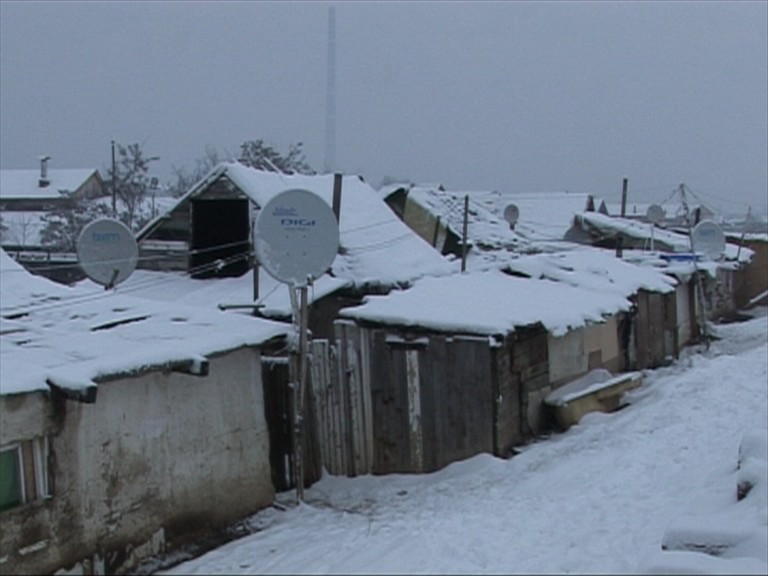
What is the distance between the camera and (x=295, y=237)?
965cm

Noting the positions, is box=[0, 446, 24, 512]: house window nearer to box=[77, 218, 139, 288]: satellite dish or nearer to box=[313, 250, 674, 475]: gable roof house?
box=[313, 250, 674, 475]: gable roof house

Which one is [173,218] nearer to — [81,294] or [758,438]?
[81,294]

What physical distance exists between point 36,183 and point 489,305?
49231 millimetres

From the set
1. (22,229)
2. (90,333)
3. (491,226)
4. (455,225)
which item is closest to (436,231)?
(455,225)

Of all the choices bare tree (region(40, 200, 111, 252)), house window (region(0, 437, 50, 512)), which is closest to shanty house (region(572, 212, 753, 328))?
house window (region(0, 437, 50, 512))

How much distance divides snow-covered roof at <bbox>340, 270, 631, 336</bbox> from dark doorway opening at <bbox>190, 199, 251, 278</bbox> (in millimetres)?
4637

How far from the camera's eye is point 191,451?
8.71 meters

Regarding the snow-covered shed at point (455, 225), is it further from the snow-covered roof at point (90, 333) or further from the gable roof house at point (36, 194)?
the gable roof house at point (36, 194)

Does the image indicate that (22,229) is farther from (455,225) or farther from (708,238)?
(708,238)

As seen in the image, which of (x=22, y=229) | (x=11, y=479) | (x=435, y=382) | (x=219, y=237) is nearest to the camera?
(x=11, y=479)

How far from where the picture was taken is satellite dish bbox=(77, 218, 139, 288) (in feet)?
40.0

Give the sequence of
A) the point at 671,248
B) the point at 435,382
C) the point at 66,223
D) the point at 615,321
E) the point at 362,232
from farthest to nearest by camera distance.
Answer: the point at 66,223, the point at 671,248, the point at 362,232, the point at 615,321, the point at 435,382

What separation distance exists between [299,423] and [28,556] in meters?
3.39

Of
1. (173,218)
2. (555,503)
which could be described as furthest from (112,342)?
(173,218)
